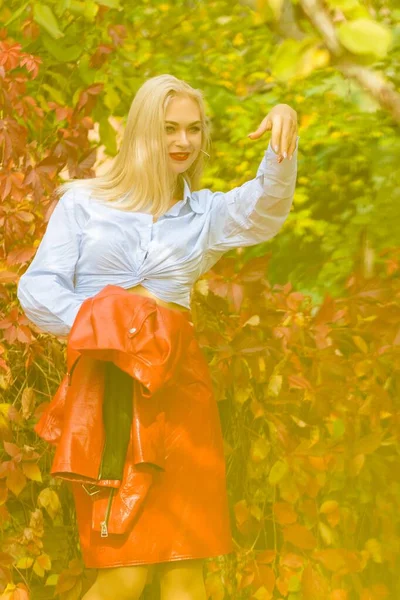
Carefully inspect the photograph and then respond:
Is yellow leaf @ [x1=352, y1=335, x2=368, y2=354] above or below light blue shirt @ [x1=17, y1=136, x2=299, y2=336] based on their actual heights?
below

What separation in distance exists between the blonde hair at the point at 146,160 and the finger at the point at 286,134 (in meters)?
0.37

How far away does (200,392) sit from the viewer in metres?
2.59

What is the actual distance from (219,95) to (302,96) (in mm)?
414

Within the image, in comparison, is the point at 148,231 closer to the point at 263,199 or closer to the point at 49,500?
the point at 263,199

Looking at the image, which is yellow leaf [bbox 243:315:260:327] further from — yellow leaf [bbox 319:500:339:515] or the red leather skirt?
yellow leaf [bbox 319:500:339:515]

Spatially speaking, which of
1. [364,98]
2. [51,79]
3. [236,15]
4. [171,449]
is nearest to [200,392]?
[171,449]

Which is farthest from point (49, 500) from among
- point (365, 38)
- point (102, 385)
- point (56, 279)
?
point (365, 38)

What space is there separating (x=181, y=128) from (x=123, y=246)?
0.35m

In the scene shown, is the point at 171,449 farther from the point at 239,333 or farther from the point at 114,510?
the point at 239,333

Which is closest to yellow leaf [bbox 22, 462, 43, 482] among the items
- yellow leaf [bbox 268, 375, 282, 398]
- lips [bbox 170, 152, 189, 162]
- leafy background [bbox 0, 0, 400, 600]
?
leafy background [bbox 0, 0, 400, 600]

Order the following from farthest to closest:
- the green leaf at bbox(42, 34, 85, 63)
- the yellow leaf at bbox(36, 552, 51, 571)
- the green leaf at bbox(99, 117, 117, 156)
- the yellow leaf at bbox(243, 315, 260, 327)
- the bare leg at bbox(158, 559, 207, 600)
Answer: the green leaf at bbox(99, 117, 117, 156)
the green leaf at bbox(42, 34, 85, 63)
the yellow leaf at bbox(36, 552, 51, 571)
the yellow leaf at bbox(243, 315, 260, 327)
the bare leg at bbox(158, 559, 207, 600)

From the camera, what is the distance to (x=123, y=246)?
2520 millimetres

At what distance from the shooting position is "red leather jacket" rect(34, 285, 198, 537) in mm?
2316

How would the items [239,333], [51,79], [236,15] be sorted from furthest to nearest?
[236,15] → [51,79] → [239,333]
